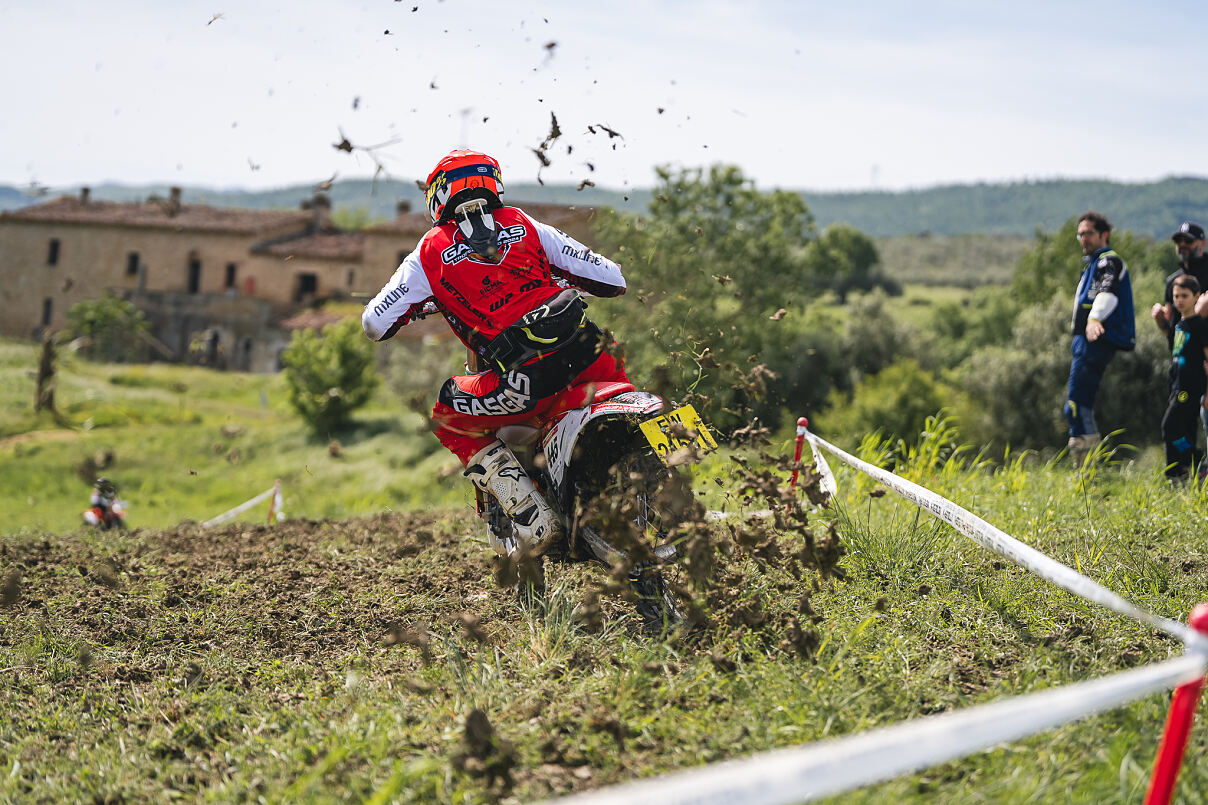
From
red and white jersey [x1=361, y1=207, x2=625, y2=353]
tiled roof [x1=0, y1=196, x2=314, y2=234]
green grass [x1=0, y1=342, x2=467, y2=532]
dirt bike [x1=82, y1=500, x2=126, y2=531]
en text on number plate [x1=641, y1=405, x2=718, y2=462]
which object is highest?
tiled roof [x1=0, y1=196, x2=314, y2=234]

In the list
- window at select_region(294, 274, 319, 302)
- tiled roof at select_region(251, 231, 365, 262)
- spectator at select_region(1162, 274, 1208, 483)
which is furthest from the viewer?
window at select_region(294, 274, 319, 302)

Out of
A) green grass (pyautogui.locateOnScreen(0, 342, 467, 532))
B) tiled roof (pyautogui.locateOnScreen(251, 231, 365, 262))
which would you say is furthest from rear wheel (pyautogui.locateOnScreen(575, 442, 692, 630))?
tiled roof (pyautogui.locateOnScreen(251, 231, 365, 262))

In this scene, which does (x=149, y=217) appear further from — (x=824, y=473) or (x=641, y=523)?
(x=641, y=523)

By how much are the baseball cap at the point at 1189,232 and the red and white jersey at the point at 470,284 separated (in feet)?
19.5

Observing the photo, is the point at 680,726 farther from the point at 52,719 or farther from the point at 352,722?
the point at 52,719

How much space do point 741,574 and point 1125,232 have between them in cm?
8447

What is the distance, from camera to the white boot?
4.52 metres

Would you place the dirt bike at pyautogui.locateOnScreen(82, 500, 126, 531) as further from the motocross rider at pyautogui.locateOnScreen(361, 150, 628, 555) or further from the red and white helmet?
the red and white helmet

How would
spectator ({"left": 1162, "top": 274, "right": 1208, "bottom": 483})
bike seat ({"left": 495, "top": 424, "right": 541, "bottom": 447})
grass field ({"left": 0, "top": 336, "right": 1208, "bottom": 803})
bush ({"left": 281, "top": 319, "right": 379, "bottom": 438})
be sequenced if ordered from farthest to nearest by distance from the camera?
bush ({"left": 281, "top": 319, "right": 379, "bottom": 438}) → spectator ({"left": 1162, "top": 274, "right": 1208, "bottom": 483}) → bike seat ({"left": 495, "top": 424, "right": 541, "bottom": 447}) → grass field ({"left": 0, "top": 336, "right": 1208, "bottom": 803})

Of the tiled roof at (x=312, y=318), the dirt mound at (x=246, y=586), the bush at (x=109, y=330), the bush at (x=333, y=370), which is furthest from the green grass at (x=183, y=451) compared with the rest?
the dirt mound at (x=246, y=586)

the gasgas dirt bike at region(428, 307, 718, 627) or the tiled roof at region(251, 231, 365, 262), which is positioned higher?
the tiled roof at region(251, 231, 365, 262)

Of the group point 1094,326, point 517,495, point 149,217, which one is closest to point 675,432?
point 517,495

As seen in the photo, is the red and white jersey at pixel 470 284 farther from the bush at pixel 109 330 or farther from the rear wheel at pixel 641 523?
the bush at pixel 109 330

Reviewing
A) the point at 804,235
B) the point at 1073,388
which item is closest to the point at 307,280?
the point at 804,235
